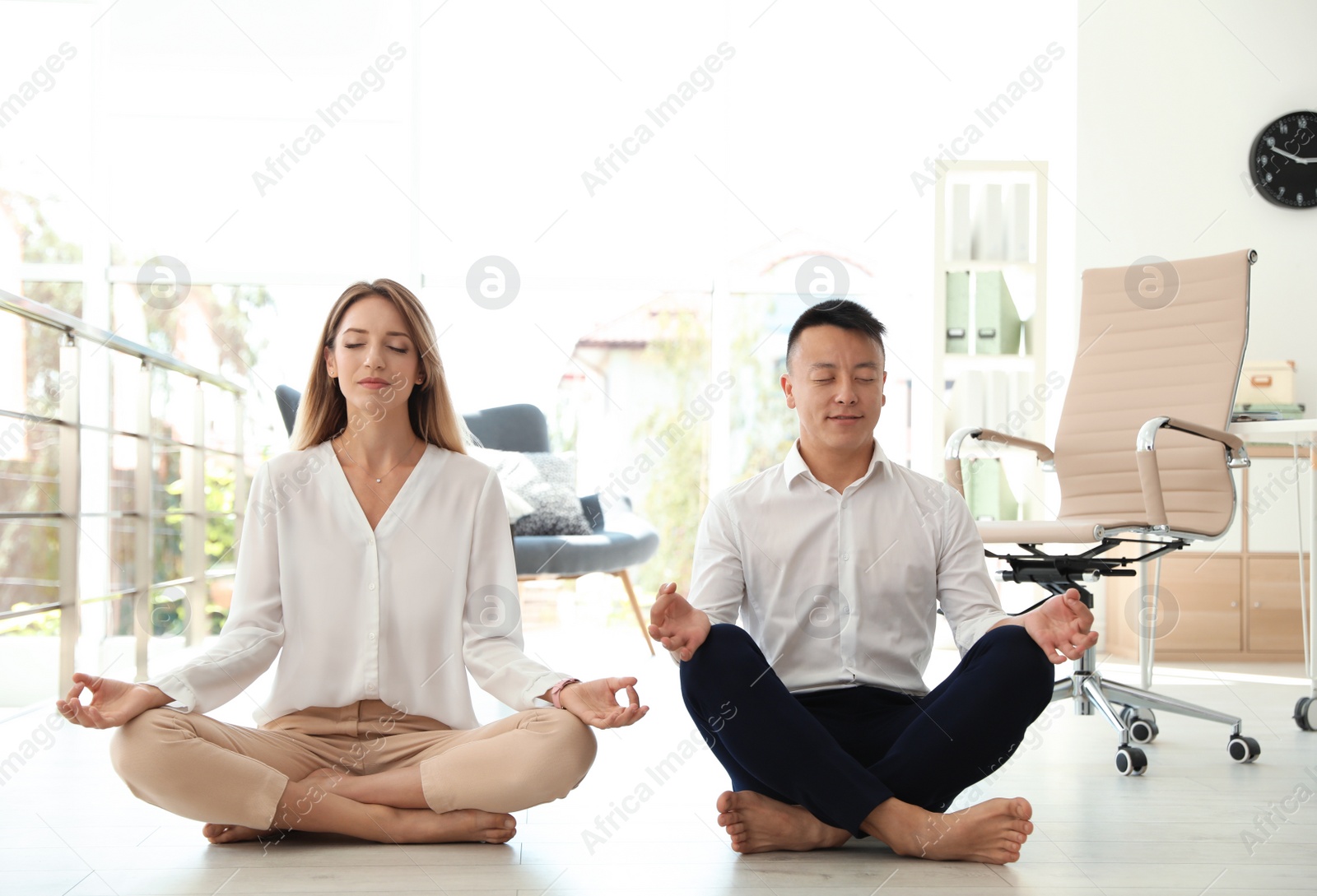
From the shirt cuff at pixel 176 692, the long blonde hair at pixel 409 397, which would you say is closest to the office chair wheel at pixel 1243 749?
the long blonde hair at pixel 409 397

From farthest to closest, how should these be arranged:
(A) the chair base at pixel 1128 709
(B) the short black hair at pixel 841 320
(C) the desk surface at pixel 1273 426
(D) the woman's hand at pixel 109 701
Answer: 1. (C) the desk surface at pixel 1273 426
2. (A) the chair base at pixel 1128 709
3. (B) the short black hair at pixel 841 320
4. (D) the woman's hand at pixel 109 701

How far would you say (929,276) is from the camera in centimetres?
416

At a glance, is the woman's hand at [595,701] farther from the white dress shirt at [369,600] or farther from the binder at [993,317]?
the binder at [993,317]

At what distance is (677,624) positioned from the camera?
1305 millimetres

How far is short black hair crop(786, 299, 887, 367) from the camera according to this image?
1.56 m

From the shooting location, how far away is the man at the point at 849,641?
52.2 inches

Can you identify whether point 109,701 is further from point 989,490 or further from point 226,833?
point 989,490

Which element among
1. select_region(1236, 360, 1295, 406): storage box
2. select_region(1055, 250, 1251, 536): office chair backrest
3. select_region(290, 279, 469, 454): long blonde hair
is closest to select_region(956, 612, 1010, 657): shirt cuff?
select_region(290, 279, 469, 454): long blonde hair

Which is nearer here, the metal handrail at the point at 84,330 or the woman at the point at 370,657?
Answer: the woman at the point at 370,657

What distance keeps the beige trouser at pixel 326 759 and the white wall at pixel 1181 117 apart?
3456 millimetres

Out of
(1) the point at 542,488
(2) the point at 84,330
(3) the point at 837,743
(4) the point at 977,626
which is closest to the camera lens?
(3) the point at 837,743

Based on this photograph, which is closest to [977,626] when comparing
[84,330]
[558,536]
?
[558,536]

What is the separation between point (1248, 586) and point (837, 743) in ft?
9.97

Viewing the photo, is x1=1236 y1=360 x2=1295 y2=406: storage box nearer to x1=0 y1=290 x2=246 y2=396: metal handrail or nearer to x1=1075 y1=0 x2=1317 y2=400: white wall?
x1=1075 y1=0 x2=1317 y2=400: white wall
